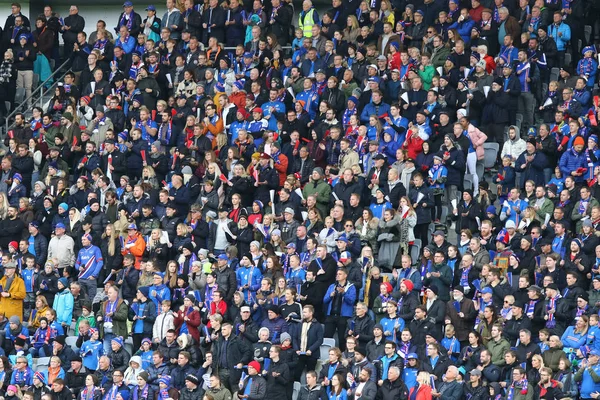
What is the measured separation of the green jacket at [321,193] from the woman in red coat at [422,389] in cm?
454

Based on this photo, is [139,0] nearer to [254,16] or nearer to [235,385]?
[254,16]

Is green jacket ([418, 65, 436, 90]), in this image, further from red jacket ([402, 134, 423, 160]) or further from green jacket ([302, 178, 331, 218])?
green jacket ([302, 178, 331, 218])

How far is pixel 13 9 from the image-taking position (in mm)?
29047

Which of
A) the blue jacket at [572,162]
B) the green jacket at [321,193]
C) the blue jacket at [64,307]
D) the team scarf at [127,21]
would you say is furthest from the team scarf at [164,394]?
the team scarf at [127,21]

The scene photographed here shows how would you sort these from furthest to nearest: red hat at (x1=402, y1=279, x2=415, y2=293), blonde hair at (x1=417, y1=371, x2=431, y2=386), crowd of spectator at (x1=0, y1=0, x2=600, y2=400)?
Answer: red hat at (x1=402, y1=279, x2=415, y2=293)
crowd of spectator at (x1=0, y1=0, x2=600, y2=400)
blonde hair at (x1=417, y1=371, x2=431, y2=386)

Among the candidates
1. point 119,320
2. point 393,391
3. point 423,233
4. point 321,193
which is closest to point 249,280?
point 119,320

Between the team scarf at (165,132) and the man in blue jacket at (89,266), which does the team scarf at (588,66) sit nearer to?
the team scarf at (165,132)

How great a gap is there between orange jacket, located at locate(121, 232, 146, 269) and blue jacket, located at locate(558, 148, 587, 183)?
21.6 ft

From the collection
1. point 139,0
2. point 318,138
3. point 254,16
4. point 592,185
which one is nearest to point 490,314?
point 592,185

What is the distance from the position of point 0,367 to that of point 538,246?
784 centimetres

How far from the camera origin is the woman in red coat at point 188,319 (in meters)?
21.7

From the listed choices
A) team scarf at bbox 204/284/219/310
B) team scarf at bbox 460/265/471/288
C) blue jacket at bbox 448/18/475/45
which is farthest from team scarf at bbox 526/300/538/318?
blue jacket at bbox 448/18/475/45

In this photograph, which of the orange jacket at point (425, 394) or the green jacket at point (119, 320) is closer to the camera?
the orange jacket at point (425, 394)

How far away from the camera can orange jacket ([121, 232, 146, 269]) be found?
2355cm
